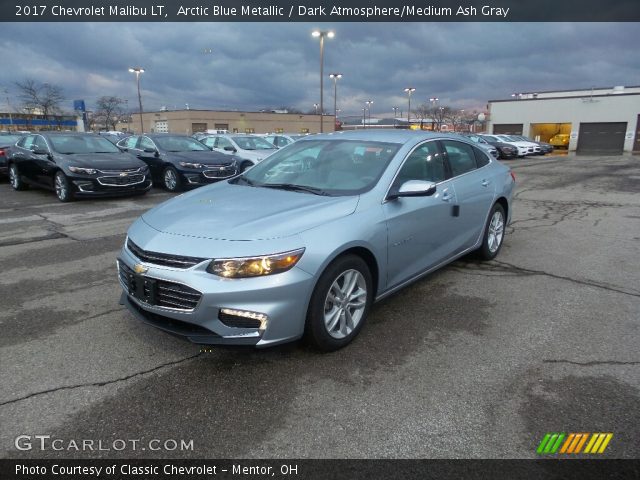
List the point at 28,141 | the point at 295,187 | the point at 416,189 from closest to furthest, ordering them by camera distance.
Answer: the point at 416,189 < the point at 295,187 < the point at 28,141

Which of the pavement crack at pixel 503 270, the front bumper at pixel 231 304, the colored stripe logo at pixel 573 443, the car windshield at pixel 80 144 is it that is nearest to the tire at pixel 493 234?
the pavement crack at pixel 503 270

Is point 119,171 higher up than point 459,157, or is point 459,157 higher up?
point 459,157

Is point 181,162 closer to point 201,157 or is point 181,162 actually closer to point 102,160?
point 201,157

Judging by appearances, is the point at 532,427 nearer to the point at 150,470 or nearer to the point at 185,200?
the point at 150,470

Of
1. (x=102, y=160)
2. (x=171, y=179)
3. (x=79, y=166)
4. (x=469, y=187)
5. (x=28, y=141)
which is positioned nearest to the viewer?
(x=469, y=187)

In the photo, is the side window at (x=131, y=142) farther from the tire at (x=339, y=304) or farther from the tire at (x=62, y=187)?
the tire at (x=339, y=304)

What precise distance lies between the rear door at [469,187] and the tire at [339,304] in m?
1.70

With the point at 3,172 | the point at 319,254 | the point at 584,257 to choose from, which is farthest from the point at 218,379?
the point at 3,172

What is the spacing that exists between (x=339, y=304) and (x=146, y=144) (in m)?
11.4

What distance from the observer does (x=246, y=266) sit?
2801mm

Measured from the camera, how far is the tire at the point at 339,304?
120 inches

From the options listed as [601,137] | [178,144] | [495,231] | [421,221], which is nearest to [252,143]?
[178,144]

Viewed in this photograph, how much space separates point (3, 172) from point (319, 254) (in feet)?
47.0

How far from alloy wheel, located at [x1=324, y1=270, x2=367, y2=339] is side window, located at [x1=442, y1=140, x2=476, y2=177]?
1964 mm
